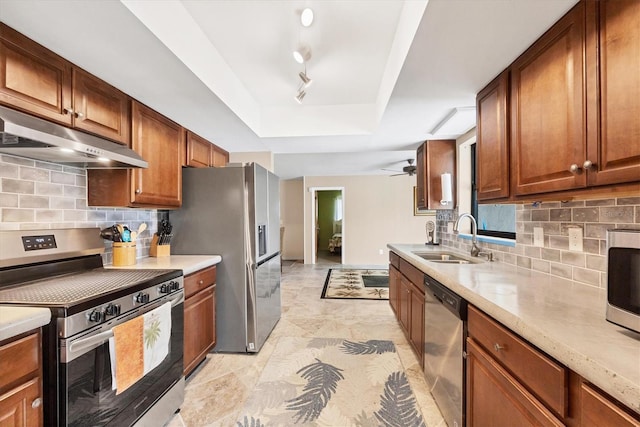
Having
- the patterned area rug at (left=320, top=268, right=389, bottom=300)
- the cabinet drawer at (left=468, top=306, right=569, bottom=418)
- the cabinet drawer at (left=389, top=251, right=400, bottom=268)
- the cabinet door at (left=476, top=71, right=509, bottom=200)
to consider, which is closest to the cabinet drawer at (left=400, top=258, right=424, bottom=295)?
the cabinet drawer at (left=389, top=251, right=400, bottom=268)

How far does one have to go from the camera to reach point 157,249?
8.46ft

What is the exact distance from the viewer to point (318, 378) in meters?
2.26

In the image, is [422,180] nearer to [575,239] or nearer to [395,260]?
[395,260]

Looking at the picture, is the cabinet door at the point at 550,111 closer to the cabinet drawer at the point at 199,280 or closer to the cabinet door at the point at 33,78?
the cabinet drawer at the point at 199,280

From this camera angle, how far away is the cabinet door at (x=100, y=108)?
164cm

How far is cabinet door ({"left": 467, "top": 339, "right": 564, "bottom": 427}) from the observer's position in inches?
37.6

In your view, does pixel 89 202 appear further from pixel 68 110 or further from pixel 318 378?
pixel 318 378

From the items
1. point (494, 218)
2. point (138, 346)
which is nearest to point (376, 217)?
point (494, 218)

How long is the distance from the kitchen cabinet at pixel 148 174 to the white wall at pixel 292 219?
218 inches

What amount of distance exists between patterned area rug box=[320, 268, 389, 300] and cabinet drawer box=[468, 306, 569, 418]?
3162mm

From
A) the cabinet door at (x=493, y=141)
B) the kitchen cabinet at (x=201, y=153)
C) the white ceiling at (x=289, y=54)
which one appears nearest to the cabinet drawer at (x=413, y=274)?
the cabinet door at (x=493, y=141)

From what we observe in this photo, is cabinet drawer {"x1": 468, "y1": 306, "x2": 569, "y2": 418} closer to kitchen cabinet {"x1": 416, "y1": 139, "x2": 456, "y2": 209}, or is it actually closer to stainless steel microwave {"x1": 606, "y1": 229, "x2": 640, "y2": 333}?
stainless steel microwave {"x1": 606, "y1": 229, "x2": 640, "y2": 333}

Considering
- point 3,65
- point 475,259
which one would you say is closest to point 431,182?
point 475,259

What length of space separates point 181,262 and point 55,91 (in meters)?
1.32
